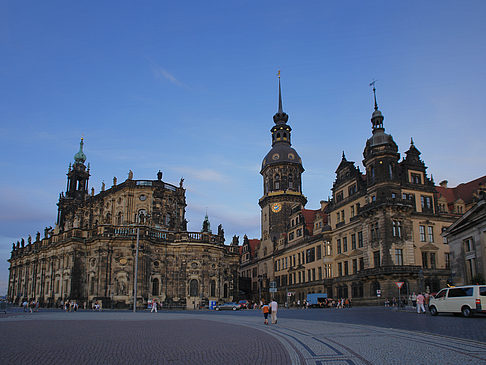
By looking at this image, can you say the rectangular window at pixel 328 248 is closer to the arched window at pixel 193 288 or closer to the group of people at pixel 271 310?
the arched window at pixel 193 288

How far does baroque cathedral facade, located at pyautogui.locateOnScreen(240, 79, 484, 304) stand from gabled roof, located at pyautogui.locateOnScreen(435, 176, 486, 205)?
4.24 ft

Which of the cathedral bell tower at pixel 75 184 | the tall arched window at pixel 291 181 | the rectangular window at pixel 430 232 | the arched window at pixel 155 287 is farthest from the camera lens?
the cathedral bell tower at pixel 75 184

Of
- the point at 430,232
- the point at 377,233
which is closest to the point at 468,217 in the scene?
the point at 377,233

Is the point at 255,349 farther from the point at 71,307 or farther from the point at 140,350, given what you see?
the point at 71,307

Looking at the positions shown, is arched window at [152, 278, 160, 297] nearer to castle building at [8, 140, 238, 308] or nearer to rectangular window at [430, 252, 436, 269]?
castle building at [8, 140, 238, 308]

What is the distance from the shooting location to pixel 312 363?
9711 millimetres

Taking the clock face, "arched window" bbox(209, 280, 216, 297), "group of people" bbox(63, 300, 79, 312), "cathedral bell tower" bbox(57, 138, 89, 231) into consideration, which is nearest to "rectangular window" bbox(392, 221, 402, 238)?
"arched window" bbox(209, 280, 216, 297)

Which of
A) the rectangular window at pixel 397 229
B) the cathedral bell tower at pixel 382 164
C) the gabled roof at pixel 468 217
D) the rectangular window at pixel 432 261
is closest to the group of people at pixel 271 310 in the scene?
the gabled roof at pixel 468 217

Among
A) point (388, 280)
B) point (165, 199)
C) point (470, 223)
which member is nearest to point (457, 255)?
point (470, 223)

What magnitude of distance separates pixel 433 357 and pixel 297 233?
2514 inches

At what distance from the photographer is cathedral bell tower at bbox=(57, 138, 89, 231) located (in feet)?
306

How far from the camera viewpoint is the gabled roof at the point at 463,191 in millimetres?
57125

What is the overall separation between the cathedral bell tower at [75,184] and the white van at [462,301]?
266ft

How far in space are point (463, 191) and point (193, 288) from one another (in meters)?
39.7
